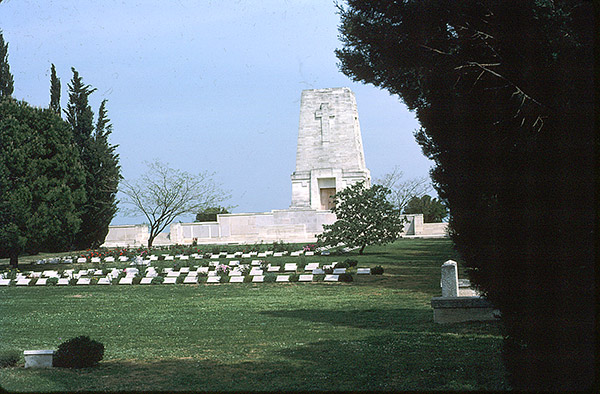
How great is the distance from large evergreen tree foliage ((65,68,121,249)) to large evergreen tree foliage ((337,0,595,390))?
28.4 metres

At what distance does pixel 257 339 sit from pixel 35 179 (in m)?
15.9

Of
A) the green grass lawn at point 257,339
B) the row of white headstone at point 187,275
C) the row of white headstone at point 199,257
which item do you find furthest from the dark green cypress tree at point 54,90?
the green grass lawn at point 257,339

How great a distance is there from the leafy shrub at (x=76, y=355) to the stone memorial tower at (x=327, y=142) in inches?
1415

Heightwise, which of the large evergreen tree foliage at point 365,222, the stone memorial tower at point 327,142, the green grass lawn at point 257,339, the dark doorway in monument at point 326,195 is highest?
the stone memorial tower at point 327,142

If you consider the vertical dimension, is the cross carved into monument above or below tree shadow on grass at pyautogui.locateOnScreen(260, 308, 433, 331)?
above

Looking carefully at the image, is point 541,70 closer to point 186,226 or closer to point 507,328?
point 507,328

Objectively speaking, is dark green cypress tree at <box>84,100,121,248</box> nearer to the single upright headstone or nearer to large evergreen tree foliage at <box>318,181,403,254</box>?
large evergreen tree foliage at <box>318,181,403,254</box>

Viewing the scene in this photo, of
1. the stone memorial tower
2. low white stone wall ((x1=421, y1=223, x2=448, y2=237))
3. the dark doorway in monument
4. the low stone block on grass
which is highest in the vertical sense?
the stone memorial tower

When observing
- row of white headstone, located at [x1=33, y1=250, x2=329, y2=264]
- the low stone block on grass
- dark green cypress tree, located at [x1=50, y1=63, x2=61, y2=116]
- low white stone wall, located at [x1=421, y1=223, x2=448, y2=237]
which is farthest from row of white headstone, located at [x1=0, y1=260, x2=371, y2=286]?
low white stone wall, located at [x1=421, y1=223, x2=448, y2=237]

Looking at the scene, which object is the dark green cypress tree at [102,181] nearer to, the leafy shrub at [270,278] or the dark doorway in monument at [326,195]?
the dark doorway in monument at [326,195]

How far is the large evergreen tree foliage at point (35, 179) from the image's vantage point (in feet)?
67.7

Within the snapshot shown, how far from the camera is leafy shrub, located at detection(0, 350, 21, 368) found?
259 inches

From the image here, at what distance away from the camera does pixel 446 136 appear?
6.77 m

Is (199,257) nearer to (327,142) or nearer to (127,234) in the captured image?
(127,234)
